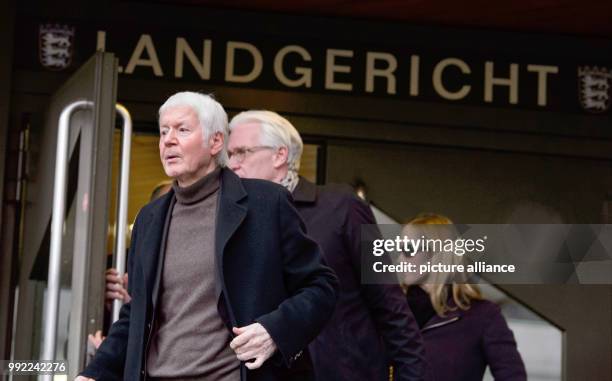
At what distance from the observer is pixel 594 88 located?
785 cm

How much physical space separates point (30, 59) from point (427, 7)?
6.32 ft

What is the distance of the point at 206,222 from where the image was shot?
4.36m

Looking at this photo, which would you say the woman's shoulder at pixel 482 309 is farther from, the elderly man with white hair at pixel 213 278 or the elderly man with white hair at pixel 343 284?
the elderly man with white hair at pixel 213 278

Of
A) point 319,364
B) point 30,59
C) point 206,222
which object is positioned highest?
point 30,59

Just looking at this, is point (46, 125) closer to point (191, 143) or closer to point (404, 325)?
point (404, 325)

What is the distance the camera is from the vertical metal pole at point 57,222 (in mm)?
6148

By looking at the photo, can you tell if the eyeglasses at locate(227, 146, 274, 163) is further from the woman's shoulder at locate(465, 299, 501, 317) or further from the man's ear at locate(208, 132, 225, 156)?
the woman's shoulder at locate(465, 299, 501, 317)

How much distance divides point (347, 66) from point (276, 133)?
90.0 inches

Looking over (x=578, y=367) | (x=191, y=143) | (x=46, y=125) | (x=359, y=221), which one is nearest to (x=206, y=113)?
(x=191, y=143)

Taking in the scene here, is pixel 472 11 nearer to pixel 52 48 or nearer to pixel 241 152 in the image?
pixel 52 48

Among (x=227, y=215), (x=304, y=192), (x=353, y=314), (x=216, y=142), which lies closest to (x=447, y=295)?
(x=353, y=314)

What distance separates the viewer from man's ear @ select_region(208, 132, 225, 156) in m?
4.45

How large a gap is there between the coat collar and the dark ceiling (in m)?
2.22

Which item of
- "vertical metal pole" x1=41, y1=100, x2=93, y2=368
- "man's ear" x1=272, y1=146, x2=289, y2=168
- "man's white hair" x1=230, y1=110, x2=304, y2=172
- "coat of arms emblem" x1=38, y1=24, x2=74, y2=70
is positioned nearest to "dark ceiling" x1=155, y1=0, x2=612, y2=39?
"coat of arms emblem" x1=38, y1=24, x2=74, y2=70
